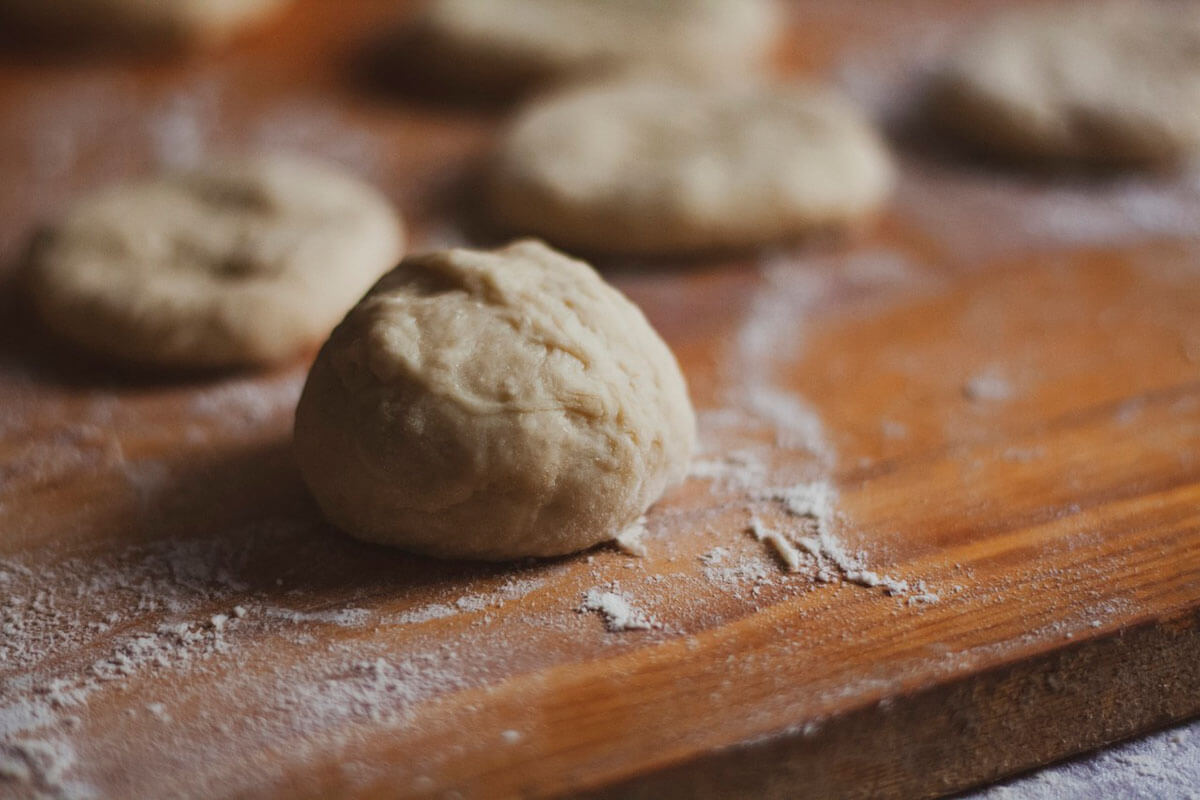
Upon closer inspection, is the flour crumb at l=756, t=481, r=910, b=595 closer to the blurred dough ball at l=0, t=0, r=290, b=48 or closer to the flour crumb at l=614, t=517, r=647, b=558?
the flour crumb at l=614, t=517, r=647, b=558

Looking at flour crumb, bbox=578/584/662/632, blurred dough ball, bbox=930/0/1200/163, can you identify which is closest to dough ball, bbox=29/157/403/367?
flour crumb, bbox=578/584/662/632

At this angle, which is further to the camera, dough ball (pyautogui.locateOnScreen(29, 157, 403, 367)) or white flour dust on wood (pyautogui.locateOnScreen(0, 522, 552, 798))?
dough ball (pyautogui.locateOnScreen(29, 157, 403, 367))

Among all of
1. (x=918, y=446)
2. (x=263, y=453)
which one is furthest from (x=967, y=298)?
(x=263, y=453)

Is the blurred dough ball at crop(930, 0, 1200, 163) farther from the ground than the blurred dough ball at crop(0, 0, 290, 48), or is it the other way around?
the blurred dough ball at crop(0, 0, 290, 48)

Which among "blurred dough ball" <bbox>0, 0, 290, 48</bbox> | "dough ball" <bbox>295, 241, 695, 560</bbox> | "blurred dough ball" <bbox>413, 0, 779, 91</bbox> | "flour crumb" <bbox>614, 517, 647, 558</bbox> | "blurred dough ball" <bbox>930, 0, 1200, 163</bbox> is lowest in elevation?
"flour crumb" <bbox>614, 517, 647, 558</bbox>

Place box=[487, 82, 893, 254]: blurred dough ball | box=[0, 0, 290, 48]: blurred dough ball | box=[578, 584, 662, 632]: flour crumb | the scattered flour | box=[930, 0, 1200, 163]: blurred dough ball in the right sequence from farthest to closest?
box=[0, 0, 290, 48]: blurred dough ball
box=[930, 0, 1200, 163]: blurred dough ball
box=[487, 82, 893, 254]: blurred dough ball
box=[578, 584, 662, 632]: flour crumb
the scattered flour

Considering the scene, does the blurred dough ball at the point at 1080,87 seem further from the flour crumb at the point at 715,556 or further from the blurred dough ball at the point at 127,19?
the blurred dough ball at the point at 127,19

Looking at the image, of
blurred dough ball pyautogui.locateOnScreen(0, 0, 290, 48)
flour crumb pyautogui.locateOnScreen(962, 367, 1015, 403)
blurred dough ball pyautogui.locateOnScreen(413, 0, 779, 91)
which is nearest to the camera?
flour crumb pyautogui.locateOnScreen(962, 367, 1015, 403)

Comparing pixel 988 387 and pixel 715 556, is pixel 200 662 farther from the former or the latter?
pixel 988 387
